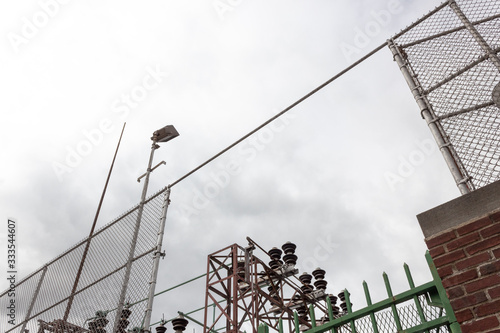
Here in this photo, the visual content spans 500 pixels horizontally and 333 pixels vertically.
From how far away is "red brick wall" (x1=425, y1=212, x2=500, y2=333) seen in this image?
2674 mm

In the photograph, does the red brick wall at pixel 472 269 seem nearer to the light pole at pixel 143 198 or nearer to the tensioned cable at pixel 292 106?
the tensioned cable at pixel 292 106

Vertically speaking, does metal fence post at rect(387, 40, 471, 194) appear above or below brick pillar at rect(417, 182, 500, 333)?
above

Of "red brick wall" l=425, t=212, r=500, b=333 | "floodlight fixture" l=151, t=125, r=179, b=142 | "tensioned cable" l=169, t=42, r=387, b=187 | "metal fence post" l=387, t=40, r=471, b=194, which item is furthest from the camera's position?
"floodlight fixture" l=151, t=125, r=179, b=142

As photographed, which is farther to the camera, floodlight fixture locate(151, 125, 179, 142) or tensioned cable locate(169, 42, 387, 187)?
floodlight fixture locate(151, 125, 179, 142)

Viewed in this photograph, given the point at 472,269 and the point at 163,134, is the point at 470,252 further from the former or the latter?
the point at 163,134

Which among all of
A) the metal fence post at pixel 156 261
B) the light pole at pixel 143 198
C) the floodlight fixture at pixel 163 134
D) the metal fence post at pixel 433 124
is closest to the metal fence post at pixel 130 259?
the light pole at pixel 143 198

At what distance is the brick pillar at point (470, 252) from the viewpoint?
2.69 m

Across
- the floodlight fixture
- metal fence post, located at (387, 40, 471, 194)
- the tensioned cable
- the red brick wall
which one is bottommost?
the red brick wall

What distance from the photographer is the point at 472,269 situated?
282cm

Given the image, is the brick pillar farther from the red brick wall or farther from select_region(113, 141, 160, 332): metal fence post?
select_region(113, 141, 160, 332): metal fence post

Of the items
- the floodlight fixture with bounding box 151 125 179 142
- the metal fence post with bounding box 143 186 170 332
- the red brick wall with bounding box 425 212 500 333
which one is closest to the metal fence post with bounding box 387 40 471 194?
the red brick wall with bounding box 425 212 500 333

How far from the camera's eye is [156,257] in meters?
6.64

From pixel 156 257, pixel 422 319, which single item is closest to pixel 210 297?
pixel 156 257

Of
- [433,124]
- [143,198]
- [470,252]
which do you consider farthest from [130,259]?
[470,252]
